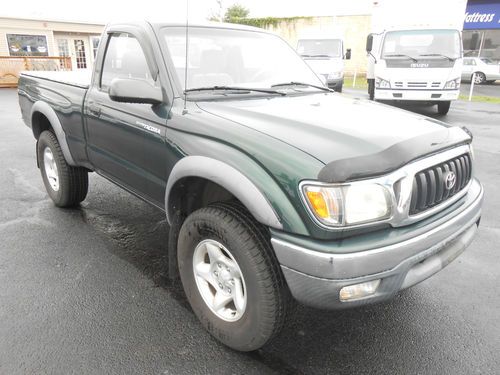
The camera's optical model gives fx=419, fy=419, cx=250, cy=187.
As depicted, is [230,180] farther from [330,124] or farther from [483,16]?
[483,16]

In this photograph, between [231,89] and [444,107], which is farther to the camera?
[444,107]

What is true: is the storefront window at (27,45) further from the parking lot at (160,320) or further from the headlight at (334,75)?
the parking lot at (160,320)

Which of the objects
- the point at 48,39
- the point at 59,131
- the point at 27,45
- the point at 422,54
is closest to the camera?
the point at 59,131

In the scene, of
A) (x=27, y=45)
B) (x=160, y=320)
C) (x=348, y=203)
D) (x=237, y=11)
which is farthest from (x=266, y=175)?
(x=237, y=11)

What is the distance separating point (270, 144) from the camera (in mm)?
2117

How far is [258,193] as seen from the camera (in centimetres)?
205

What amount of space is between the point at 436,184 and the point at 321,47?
44.8ft

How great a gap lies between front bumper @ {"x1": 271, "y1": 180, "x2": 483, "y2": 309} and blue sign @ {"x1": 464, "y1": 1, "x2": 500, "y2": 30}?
1176 inches

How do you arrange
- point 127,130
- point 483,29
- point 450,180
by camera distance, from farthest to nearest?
point 483,29, point 127,130, point 450,180

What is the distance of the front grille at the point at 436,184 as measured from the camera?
2113mm

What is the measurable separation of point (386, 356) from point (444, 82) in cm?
918

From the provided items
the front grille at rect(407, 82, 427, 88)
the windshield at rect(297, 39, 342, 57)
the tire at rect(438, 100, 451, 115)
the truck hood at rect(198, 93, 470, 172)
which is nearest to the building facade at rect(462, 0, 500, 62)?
the windshield at rect(297, 39, 342, 57)

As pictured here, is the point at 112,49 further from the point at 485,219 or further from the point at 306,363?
the point at 485,219

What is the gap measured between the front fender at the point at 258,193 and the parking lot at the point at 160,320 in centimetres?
90
